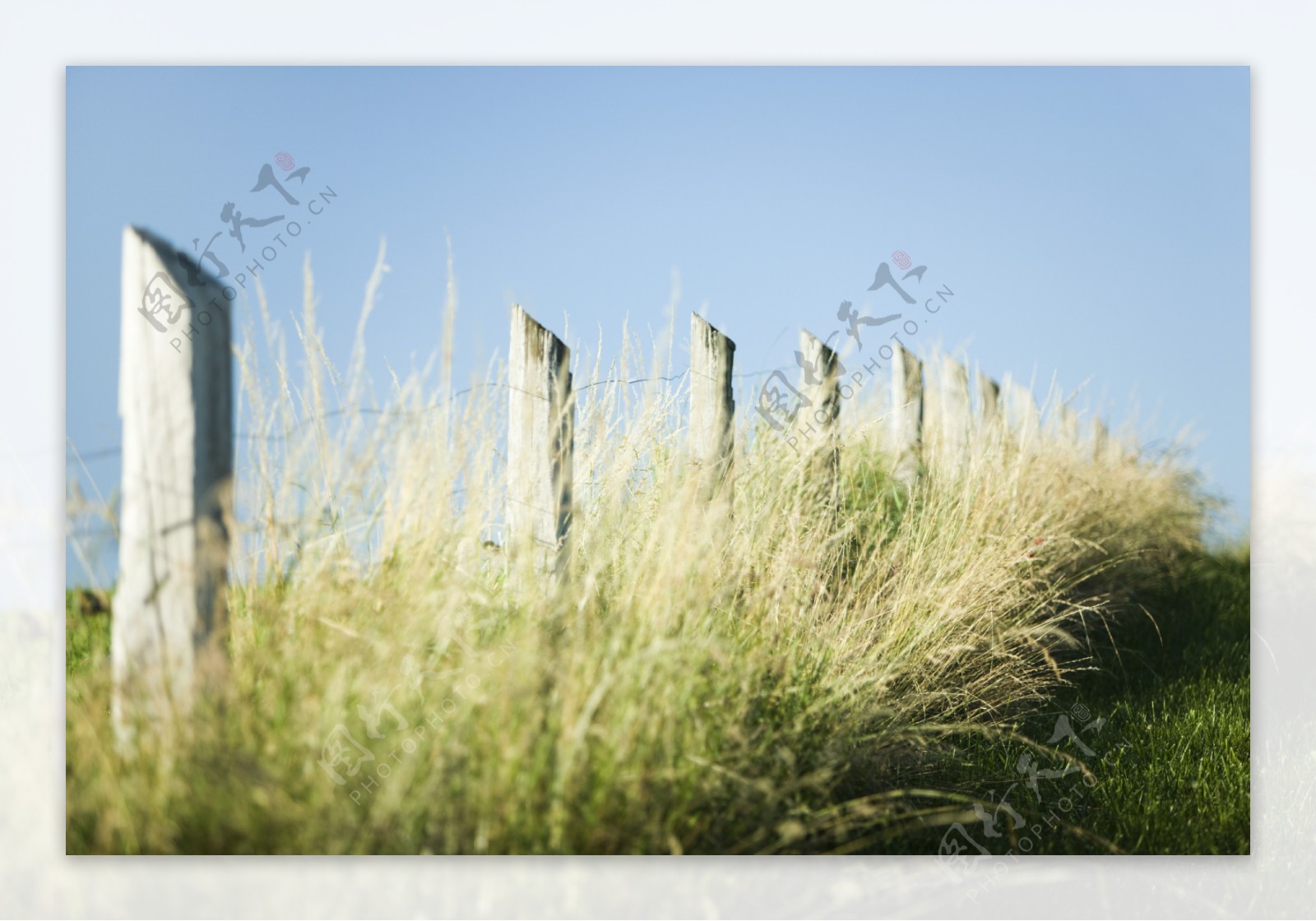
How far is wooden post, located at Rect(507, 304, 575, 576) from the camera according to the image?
223 cm

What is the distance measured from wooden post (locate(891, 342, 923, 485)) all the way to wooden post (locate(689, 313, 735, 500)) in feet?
3.26

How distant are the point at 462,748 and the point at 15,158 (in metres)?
1.69

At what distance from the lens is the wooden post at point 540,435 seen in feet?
7.33

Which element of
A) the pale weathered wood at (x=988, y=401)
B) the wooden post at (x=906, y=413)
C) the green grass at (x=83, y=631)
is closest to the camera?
the green grass at (x=83, y=631)

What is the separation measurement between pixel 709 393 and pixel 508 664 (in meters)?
1.04

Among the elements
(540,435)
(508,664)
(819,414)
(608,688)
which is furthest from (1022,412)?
(508,664)

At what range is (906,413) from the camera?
3641mm

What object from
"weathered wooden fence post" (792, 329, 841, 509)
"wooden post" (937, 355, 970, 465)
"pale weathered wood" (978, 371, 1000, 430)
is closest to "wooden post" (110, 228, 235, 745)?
"weathered wooden fence post" (792, 329, 841, 509)

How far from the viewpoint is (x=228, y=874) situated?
1.87 m

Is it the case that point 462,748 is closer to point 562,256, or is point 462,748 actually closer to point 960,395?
point 562,256

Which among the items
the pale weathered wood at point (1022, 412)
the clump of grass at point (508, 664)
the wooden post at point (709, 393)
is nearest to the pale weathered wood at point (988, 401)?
the pale weathered wood at point (1022, 412)

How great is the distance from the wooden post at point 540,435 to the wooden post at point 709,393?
1.32ft

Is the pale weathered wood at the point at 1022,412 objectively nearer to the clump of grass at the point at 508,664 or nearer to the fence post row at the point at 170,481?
the clump of grass at the point at 508,664

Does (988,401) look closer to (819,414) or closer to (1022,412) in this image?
(1022,412)
